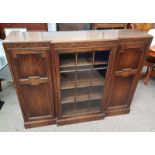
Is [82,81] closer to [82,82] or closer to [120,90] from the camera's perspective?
[82,82]

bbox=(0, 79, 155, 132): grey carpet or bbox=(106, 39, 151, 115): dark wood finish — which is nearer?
bbox=(106, 39, 151, 115): dark wood finish

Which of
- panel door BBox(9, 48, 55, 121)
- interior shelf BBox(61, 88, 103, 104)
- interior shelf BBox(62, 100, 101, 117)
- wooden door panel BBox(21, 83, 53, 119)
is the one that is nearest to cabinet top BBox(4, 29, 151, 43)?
panel door BBox(9, 48, 55, 121)

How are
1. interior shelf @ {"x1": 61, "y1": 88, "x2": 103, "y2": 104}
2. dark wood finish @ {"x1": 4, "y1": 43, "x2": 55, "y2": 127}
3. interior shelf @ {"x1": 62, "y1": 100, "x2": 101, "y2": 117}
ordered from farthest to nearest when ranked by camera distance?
interior shelf @ {"x1": 62, "y1": 100, "x2": 101, "y2": 117} < interior shelf @ {"x1": 61, "y1": 88, "x2": 103, "y2": 104} < dark wood finish @ {"x1": 4, "y1": 43, "x2": 55, "y2": 127}

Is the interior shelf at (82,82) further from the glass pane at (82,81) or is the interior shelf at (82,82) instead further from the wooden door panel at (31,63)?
the wooden door panel at (31,63)

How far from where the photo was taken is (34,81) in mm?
1485

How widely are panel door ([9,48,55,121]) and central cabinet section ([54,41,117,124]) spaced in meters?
0.13

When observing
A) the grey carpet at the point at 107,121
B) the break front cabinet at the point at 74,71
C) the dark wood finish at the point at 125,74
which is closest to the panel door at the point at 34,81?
the break front cabinet at the point at 74,71

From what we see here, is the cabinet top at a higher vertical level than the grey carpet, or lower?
higher

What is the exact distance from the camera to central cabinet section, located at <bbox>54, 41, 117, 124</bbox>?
1.52m

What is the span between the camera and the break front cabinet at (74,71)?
4.39 ft

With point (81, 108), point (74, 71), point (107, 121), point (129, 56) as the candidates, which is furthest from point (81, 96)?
point (129, 56)

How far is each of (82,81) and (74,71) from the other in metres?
0.23

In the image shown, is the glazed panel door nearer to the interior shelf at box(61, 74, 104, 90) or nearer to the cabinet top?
the interior shelf at box(61, 74, 104, 90)

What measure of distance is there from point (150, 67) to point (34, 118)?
7.22ft
